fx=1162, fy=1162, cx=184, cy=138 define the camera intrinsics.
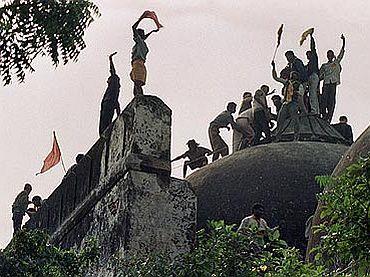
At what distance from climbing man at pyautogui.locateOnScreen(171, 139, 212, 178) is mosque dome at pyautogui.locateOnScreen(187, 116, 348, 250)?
864 mm

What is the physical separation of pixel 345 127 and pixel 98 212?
592 cm

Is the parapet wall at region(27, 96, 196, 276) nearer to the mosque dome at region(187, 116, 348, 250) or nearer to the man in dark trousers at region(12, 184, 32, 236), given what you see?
the mosque dome at region(187, 116, 348, 250)

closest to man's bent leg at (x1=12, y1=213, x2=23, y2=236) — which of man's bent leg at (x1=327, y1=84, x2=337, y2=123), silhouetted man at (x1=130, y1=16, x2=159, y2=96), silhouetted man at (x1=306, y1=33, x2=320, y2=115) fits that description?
silhouetted man at (x1=130, y1=16, x2=159, y2=96)

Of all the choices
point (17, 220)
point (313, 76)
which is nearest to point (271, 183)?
point (313, 76)

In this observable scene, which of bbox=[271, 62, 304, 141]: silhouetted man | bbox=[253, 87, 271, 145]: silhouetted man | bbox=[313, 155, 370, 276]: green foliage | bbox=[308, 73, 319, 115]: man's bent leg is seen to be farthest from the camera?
bbox=[253, 87, 271, 145]: silhouetted man

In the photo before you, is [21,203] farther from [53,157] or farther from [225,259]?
[225,259]

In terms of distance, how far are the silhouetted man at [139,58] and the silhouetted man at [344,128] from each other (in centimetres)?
415

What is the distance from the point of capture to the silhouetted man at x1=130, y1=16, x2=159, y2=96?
44.6ft

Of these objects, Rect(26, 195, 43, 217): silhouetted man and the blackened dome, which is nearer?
the blackened dome

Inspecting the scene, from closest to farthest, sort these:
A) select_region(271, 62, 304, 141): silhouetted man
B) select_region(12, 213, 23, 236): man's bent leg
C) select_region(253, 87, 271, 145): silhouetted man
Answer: select_region(271, 62, 304, 141): silhouetted man < select_region(12, 213, 23, 236): man's bent leg < select_region(253, 87, 271, 145): silhouetted man

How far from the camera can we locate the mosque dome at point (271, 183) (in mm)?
14375

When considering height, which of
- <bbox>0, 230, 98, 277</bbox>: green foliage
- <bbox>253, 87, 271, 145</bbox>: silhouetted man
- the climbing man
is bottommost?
<bbox>0, 230, 98, 277</bbox>: green foliage

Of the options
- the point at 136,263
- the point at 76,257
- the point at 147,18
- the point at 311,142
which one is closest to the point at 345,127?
the point at 311,142

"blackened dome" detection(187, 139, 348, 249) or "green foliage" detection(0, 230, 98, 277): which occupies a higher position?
"blackened dome" detection(187, 139, 348, 249)
